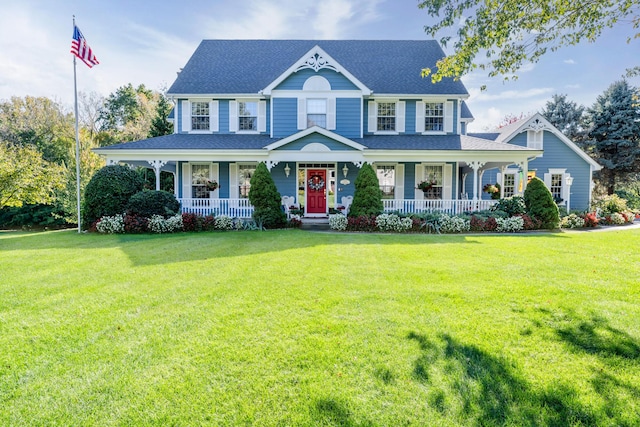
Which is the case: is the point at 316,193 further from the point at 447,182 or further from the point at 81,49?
the point at 81,49

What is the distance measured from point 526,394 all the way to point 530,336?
3.52 ft

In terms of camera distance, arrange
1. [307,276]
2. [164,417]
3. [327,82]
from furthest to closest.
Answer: [327,82] → [307,276] → [164,417]

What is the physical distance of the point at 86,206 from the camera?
1266cm

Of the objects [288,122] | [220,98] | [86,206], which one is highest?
[220,98]

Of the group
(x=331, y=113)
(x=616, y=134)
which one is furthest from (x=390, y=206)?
(x=616, y=134)

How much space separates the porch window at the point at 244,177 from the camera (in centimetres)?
1600

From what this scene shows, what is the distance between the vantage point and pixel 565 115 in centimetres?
2950

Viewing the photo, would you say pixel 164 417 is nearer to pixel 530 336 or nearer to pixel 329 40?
pixel 530 336

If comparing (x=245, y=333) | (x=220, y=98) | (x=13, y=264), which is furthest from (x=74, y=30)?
(x=245, y=333)

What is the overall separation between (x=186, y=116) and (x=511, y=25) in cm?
1478

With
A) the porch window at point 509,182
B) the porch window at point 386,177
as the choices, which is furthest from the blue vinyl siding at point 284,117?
the porch window at point 509,182

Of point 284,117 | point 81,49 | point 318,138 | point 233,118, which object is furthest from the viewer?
point 233,118

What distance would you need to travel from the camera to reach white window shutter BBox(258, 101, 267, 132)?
53.3ft

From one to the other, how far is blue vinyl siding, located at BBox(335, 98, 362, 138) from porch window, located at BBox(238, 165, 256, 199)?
471 cm
